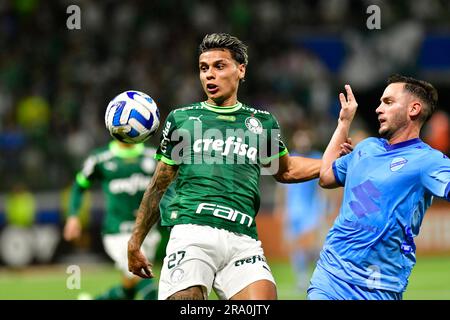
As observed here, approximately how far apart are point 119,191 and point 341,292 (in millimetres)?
4779

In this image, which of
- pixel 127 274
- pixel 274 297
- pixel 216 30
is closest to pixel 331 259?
pixel 274 297

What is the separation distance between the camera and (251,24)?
22375 mm

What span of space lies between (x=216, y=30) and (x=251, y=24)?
3.07 ft

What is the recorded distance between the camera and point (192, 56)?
21.6m

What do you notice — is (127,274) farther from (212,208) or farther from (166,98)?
(166,98)

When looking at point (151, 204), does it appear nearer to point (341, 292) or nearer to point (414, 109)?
point (341, 292)

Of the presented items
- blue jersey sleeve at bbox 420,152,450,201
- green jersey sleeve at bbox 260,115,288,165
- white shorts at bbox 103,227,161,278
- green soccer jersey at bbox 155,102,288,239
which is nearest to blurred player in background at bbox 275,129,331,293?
white shorts at bbox 103,227,161,278

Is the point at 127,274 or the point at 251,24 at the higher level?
the point at 251,24

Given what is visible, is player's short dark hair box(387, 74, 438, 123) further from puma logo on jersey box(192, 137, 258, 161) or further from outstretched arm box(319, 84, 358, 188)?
puma logo on jersey box(192, 137, 258, 161)

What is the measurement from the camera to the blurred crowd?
20094 mm

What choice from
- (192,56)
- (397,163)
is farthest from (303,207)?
(397,163)

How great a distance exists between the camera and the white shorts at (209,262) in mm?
6367
